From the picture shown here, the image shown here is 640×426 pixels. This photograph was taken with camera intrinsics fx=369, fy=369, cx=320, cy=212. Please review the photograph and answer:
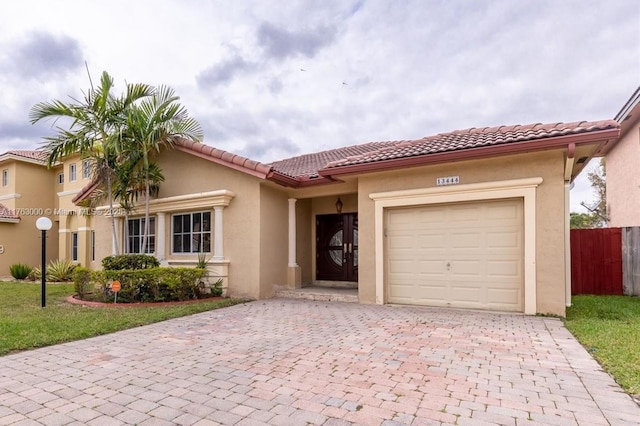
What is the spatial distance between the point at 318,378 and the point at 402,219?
219 inches

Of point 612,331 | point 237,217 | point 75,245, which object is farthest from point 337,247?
point 75,245

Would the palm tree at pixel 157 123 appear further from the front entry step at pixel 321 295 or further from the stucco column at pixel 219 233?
the front entry step at pixel 321 295

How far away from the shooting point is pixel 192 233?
11297 millimetres

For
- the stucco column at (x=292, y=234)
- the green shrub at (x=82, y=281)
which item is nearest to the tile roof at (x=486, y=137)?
the stucco column at (x=292, y=234)

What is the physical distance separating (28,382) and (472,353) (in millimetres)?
5245

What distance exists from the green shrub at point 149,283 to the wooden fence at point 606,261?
10886 millimetres

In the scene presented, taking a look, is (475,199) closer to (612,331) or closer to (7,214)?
(612,331)

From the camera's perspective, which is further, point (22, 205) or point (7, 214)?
point (22, 205)

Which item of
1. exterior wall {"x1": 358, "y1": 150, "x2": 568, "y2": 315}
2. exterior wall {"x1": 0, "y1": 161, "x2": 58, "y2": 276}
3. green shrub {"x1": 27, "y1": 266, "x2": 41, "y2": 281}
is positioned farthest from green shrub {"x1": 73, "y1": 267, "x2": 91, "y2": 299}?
exterior wall {"x1": 0, "y1": 161, "x2": 58, "y2": 276}

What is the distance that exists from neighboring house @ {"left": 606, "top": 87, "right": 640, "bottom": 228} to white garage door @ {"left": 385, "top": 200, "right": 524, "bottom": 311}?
26.1 feet

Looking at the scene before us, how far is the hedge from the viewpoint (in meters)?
9.28

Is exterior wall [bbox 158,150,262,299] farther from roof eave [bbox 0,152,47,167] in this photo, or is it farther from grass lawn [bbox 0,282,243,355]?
roof eave [bbox 0,152,47,167]

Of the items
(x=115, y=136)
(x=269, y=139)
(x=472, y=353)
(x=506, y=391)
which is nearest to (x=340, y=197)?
(x=115, y=136)

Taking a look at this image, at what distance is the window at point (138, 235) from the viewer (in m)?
12.3
